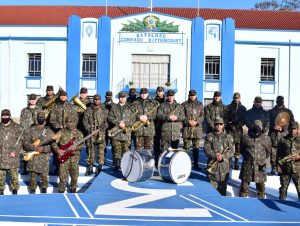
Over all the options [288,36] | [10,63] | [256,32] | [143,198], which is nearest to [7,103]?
[10,63]

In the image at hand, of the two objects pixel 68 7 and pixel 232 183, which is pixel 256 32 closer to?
pixel 68 7

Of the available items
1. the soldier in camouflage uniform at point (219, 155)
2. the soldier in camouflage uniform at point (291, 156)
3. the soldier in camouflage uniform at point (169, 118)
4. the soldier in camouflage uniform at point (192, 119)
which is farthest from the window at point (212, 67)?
the soldier in camouflage uniform at point (291, 156)

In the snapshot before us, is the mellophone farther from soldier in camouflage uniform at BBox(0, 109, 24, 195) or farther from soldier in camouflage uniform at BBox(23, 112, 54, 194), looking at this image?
soldier in camouflage uniform at BBox(0, 109, 24, 195)

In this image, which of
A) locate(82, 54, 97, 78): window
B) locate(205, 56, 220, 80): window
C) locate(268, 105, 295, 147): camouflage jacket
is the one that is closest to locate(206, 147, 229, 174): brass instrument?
locate(268, 105, 295, 147): camouflage jacket

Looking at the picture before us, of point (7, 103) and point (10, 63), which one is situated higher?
point (10, 63)

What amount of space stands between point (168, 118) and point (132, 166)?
175 centimetres

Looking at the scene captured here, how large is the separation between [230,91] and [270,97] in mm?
2783

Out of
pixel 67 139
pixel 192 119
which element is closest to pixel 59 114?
pixel 67 139

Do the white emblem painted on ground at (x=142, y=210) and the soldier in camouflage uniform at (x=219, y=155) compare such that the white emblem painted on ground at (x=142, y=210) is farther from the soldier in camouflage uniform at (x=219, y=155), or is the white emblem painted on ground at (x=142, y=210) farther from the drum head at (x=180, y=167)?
the soldier in camouflage uniform at (x=219, y=155)

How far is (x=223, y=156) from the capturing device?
958 centimetres

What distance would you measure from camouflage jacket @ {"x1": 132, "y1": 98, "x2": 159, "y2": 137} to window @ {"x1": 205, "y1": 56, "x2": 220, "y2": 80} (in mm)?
20761

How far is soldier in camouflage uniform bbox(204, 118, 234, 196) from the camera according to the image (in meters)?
9.64

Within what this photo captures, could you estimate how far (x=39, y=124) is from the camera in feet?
31.8

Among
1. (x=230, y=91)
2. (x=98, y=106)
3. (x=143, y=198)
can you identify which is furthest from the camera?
(x=230, y=91)
